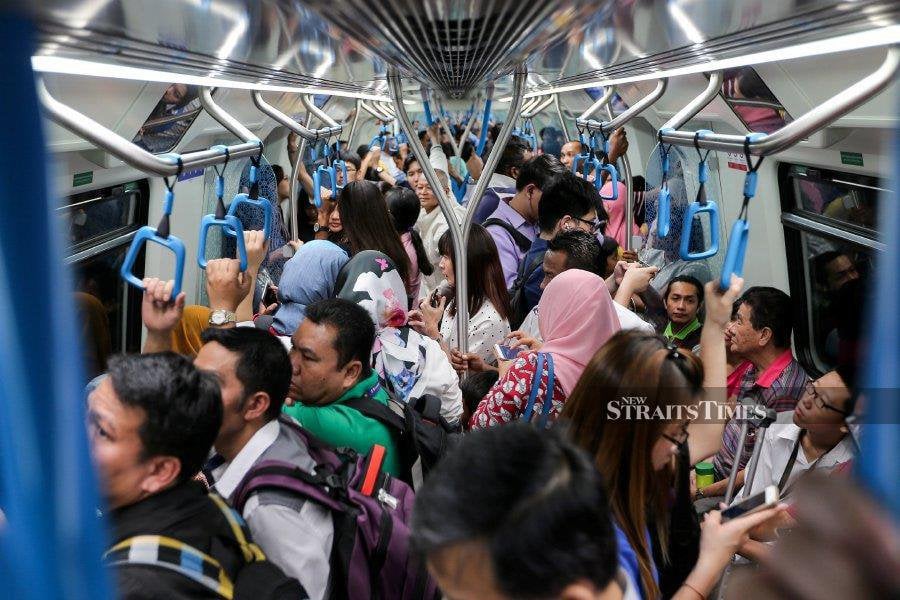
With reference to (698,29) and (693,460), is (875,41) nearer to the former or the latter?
(698,29)

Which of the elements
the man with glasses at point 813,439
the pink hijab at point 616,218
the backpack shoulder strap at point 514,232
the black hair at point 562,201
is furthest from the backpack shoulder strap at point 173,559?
the pink hijab at point 616,218

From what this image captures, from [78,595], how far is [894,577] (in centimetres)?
65

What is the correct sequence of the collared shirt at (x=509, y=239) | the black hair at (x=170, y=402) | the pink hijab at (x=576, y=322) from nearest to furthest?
the black hair at (x=170, y=402)
the pink hijab at (x=576, y=322)
the collared shirt at (x=509, y=239)

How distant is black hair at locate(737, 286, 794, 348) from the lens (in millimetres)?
3516

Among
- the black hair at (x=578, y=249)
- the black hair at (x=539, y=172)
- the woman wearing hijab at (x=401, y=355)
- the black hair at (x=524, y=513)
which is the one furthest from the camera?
the black hair at (x=539, y=172)

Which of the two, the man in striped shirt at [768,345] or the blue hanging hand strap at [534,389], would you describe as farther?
the man in striped shirt at [768,345]

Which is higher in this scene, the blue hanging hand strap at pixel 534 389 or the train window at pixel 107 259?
the train window at pixel 107 259

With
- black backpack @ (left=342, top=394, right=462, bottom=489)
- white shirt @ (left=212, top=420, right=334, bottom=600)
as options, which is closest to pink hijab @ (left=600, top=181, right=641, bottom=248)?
black backpack @ (left=342, top=394, right=462, bottom=489)

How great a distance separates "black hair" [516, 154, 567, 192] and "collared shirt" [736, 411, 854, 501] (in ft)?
8.51

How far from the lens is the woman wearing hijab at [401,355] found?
9.60 feet

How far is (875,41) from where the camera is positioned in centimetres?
142

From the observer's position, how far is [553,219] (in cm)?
445

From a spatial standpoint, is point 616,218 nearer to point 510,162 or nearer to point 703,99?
point 510,162

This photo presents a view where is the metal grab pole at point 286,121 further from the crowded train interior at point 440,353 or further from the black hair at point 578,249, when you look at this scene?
the black hair at point 578,249
